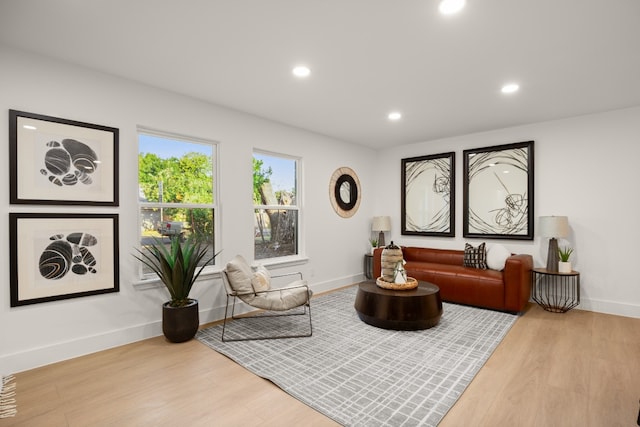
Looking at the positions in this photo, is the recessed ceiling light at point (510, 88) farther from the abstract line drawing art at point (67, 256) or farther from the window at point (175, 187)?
the abstract line drawing art at point (67, 256)

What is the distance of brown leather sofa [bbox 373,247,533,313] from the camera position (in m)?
3.92

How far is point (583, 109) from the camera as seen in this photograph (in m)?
3.99

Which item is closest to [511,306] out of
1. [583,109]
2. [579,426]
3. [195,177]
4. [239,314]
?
[579,426]

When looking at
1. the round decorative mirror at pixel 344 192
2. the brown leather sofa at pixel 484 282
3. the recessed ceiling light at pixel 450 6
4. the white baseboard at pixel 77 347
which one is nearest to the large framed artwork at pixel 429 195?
the brown leather sofa at pixel 484 282

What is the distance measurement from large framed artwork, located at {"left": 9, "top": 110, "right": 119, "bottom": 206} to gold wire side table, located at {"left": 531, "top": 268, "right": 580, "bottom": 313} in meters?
5.14

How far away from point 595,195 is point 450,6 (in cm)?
367

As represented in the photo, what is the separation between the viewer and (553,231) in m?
4.03

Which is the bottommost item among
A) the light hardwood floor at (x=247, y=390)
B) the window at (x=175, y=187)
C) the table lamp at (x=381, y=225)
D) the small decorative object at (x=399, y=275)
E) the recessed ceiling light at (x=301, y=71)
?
the light hardwood floor at (x=247, y=390)

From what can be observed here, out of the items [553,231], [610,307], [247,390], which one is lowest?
[247,390]

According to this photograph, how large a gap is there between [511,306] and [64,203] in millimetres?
4939

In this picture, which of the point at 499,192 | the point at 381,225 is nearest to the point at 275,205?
the point at 381,225

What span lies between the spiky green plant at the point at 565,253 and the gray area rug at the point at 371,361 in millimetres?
1071

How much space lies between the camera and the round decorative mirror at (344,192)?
17.9ft

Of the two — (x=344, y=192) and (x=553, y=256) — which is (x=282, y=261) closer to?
(x=344, y=192)
